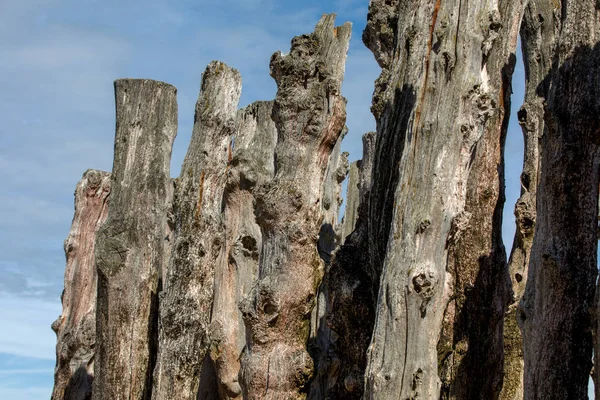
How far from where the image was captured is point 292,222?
30.1 ft

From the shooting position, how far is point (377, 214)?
30.0ft

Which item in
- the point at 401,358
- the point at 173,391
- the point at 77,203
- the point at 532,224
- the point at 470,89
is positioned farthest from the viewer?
the point at 77,203

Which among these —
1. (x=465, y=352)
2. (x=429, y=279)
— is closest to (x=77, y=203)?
(x=465, y=352)

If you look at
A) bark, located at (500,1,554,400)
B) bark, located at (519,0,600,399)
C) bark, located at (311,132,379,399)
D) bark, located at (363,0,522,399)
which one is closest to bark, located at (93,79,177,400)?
bark, located at (311,132,379,399)

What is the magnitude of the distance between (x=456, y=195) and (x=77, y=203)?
749 cm

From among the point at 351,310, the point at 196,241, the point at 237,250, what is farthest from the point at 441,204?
the point at 237,250

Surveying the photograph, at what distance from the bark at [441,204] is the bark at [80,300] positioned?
5.13m

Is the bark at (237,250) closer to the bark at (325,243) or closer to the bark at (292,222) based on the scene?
the bark at (325,243)

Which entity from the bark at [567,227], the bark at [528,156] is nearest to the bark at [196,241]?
the bark at [528,156]

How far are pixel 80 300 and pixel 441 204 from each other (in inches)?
283

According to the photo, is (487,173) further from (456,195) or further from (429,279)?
(429,279)

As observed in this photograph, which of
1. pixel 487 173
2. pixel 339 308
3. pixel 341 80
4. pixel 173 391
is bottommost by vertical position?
pixel 173 391

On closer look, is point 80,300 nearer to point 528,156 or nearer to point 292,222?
point 292,222

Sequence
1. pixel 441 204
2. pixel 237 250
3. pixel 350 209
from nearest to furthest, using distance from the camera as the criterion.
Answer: pixel 441 204, pixel 237 250, pixel 350 209
